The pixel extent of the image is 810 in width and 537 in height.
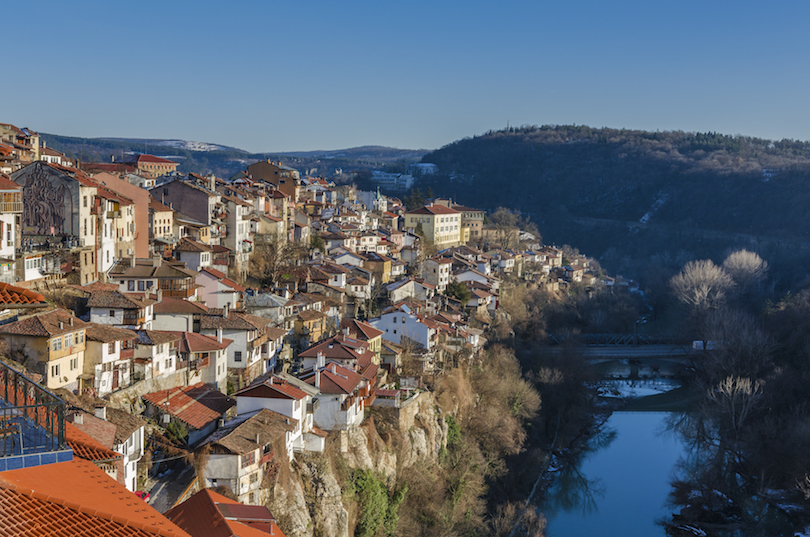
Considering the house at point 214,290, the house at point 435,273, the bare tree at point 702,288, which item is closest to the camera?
the house at point 214,290

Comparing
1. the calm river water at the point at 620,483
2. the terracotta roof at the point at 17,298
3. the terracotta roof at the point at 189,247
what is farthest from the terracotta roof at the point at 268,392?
the calm river water at the point at 620,483

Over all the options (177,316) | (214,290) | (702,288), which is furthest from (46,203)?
(702,288)

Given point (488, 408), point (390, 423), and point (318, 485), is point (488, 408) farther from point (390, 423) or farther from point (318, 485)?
point (318, 485)

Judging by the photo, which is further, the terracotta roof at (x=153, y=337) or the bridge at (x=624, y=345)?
the bridge at (x=624, y=345)

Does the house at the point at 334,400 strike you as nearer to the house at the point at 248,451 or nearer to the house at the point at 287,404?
the house at the point at 287,404

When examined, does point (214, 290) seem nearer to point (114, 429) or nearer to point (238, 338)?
point (238, 338)

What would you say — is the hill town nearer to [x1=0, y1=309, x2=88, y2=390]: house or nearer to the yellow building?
[x1=0, y1=309, x2=88, y2=390]: house

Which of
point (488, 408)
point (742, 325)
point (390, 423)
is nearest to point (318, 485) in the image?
point (390, 423)
